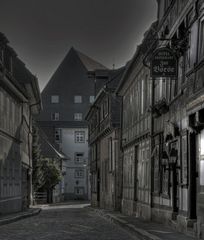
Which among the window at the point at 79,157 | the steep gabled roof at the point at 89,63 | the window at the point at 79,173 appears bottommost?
the window at the point at 79,173

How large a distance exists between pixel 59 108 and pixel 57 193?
60.5 ft

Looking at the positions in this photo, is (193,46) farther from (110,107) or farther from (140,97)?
(110,107)

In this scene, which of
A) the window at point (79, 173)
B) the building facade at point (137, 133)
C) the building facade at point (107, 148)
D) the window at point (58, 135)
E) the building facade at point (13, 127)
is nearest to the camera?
the building facade at point (137, 133)

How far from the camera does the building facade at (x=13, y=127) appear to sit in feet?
107

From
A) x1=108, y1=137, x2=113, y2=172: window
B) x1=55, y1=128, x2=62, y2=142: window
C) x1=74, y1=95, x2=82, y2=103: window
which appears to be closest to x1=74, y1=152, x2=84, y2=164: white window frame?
x1=55, y1=128, x2=62, y2=142: window

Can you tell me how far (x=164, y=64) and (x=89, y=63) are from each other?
8142 centimetres

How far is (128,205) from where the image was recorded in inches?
1345

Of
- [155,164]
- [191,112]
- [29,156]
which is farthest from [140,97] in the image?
[29,156]

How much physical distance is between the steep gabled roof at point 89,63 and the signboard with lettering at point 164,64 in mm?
78065

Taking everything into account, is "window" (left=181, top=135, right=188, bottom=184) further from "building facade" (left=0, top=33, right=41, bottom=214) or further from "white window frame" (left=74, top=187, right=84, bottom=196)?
"white window frame" (left=74, top=187, right=84, bottom=196)

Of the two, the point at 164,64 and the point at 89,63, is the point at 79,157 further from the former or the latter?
the point at 164,64

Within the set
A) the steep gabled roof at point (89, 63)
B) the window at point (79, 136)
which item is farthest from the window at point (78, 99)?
the window at point (79, 136)

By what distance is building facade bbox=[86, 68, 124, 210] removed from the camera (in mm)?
40312

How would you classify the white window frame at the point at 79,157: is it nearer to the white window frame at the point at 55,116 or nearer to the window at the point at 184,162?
the white window frame at the point at 55,116
